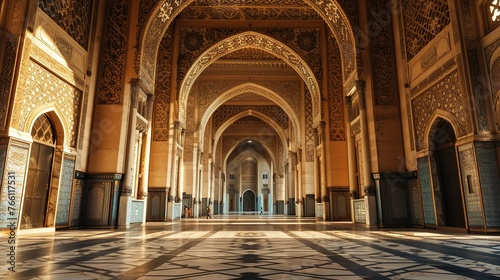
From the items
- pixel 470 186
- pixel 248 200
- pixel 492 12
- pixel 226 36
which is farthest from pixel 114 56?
pixel 248 200

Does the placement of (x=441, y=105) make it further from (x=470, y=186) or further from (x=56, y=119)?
(x=56, y=119)

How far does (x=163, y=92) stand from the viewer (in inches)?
360

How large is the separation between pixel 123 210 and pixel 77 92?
209cm

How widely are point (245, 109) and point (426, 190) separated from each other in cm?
1179

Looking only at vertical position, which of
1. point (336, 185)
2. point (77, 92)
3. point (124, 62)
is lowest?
point (336, 185)

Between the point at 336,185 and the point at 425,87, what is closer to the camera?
the point at 425,87

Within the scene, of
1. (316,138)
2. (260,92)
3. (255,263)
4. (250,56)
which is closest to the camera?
(255,263)

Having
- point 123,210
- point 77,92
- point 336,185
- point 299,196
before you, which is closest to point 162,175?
point 123,210

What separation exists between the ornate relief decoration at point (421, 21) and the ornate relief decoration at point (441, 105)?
832 millimetres

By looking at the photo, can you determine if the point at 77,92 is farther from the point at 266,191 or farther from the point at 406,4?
the point at 266,191

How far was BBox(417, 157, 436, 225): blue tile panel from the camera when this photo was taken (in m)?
5.13

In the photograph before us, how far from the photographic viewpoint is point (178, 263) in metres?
2.00

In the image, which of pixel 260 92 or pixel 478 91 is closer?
pixel 478 91

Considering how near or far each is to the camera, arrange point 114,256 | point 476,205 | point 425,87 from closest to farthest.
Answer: point 114,256 < point 476,205 < point 425,87
